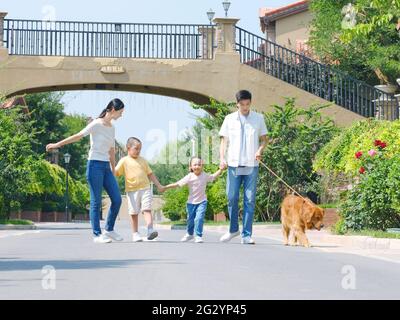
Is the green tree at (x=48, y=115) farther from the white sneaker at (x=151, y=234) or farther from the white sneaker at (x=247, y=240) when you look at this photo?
the white sneaker at (x=247, y=240)

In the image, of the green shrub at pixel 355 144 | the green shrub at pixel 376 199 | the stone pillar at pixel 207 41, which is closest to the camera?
the green shrub at pixel 376 199

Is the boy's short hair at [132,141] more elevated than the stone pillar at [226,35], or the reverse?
the stone pillar at [226,35]

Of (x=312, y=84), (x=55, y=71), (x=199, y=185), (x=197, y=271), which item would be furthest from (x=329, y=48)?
(x=197, y=271)

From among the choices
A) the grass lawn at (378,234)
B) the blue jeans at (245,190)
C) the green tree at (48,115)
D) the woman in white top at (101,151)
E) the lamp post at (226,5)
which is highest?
the lamp post at (226,5)

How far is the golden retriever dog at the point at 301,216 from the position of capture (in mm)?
17469

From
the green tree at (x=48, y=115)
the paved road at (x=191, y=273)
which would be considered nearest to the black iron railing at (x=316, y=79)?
the paved road at (x=191, y=273)

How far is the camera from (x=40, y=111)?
75.0 m

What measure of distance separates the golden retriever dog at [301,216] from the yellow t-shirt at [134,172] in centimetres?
227

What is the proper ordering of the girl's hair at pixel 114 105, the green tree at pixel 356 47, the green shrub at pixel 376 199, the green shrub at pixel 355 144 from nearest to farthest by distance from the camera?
the girl's hair at pixel 114 105 → the green shrub at pixel 376 199 → the green shrub at pixel 355 144 → the green tree at pixel 356 47

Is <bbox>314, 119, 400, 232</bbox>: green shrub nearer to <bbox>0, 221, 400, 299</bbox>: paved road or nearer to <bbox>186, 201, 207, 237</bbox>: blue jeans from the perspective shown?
<bbox>186, 201, 207, 237</bbox>: blue jeans

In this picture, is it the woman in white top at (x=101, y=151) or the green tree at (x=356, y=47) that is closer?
the woman in white top at (x=101, y=151)

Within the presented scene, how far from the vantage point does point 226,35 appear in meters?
38.5

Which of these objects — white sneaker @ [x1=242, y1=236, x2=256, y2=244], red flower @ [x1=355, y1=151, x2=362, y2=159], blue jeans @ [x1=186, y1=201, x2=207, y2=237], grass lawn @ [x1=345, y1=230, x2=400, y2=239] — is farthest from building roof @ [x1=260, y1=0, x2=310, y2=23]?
white sneaker @ [x1=242, y1=236, x2=256, y2=244]
